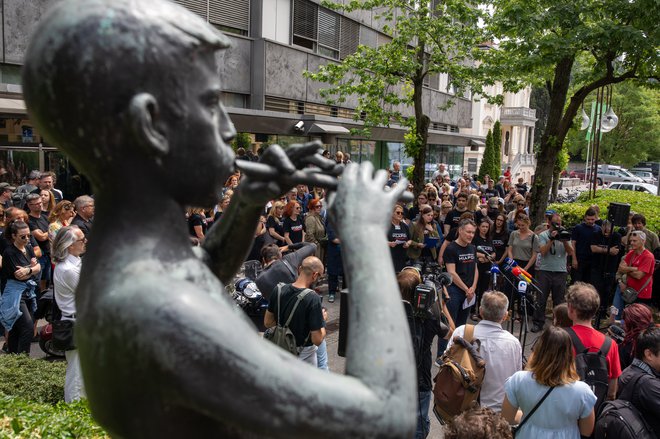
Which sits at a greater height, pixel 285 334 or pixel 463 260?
pixel 463 260

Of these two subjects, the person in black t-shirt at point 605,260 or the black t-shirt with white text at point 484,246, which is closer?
the black t-shirt with white text at point 484,246

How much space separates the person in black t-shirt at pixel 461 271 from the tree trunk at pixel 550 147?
6315 mm

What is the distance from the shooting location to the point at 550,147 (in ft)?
46.9

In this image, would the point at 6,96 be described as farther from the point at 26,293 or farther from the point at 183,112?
the point at 183,112

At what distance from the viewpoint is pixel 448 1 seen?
15.3m

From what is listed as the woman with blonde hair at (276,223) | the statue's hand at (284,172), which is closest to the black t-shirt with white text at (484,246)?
the woman with blonde hair at (276,223)

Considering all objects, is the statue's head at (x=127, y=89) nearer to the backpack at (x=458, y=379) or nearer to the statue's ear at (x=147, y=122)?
the statue's ear at (x=147, y=122)

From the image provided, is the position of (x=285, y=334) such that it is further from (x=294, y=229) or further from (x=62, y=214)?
(x=294, y=229)

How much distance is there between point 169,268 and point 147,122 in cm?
31

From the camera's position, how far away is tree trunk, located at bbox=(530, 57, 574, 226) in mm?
14234

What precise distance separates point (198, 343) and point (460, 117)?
39825 mm

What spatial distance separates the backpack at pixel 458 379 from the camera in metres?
4.72

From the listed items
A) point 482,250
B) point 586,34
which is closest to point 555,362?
point 482,250

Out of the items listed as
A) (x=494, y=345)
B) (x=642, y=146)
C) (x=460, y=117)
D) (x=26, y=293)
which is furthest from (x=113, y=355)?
(x=642, y=146)
